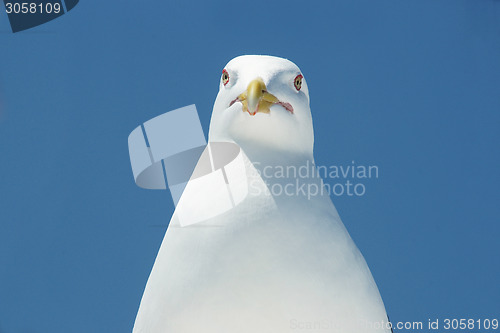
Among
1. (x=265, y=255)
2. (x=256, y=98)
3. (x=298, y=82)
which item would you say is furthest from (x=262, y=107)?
(x=265, y=255)

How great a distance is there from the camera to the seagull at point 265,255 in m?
1.83

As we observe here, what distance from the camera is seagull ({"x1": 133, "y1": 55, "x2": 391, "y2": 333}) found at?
1.83 meters

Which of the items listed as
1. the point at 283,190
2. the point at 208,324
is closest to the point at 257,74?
the point at 283,190

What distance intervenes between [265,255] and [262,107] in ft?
1.60

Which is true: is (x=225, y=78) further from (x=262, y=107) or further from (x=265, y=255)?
(x=265, y=255)

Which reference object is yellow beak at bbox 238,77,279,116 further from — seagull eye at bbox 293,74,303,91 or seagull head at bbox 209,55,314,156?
seagull eye at bbox 293,74,303,91

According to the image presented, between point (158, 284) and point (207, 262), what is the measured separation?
0.21 m

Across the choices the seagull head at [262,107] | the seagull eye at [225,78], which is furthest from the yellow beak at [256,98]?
the seagull eye at [225,78]

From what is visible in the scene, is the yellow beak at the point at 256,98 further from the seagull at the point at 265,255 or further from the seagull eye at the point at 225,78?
the seagull eye at the point at 225,78

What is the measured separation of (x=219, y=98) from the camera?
2.34m

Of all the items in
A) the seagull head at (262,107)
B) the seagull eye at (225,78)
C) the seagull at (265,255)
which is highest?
the seagull eye at (225,78)

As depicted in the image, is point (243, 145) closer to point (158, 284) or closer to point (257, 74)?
point (257, 74)

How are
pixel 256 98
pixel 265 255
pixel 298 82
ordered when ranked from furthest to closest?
pixel 298 82 < pixel 256 98 < pixel 265 255

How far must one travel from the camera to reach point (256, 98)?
2072 mm
